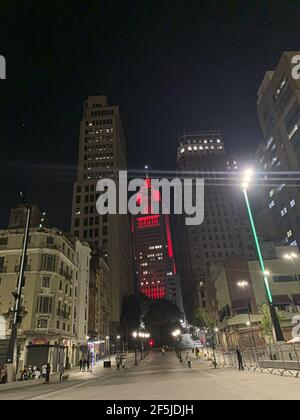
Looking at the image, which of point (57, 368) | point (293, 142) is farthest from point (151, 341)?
point (293, 142)

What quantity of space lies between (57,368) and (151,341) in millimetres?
66507

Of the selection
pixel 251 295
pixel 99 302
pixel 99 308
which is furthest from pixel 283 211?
pixel 99 308

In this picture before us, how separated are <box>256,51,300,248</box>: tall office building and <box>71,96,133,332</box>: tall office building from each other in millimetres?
47884

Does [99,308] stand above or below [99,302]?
below

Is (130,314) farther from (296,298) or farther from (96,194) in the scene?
(296,298)

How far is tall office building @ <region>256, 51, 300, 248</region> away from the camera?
77188 millimetres

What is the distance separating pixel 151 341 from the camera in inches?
3930

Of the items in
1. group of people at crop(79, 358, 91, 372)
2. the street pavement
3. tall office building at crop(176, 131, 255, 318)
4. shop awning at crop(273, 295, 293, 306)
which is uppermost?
tall office building at crop(176, 131, 255, 318)

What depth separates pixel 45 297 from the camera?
4050cm

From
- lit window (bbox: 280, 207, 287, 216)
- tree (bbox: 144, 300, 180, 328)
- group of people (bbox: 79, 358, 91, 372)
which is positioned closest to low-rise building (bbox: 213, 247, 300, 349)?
group of people (bbox: 79, 358, 91, 372)

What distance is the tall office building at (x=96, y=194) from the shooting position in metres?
89.8

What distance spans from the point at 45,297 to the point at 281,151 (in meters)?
75.7

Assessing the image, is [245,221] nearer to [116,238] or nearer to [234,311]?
[116,238]

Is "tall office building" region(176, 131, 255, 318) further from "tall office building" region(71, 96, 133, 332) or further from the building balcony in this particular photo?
the building balcony
